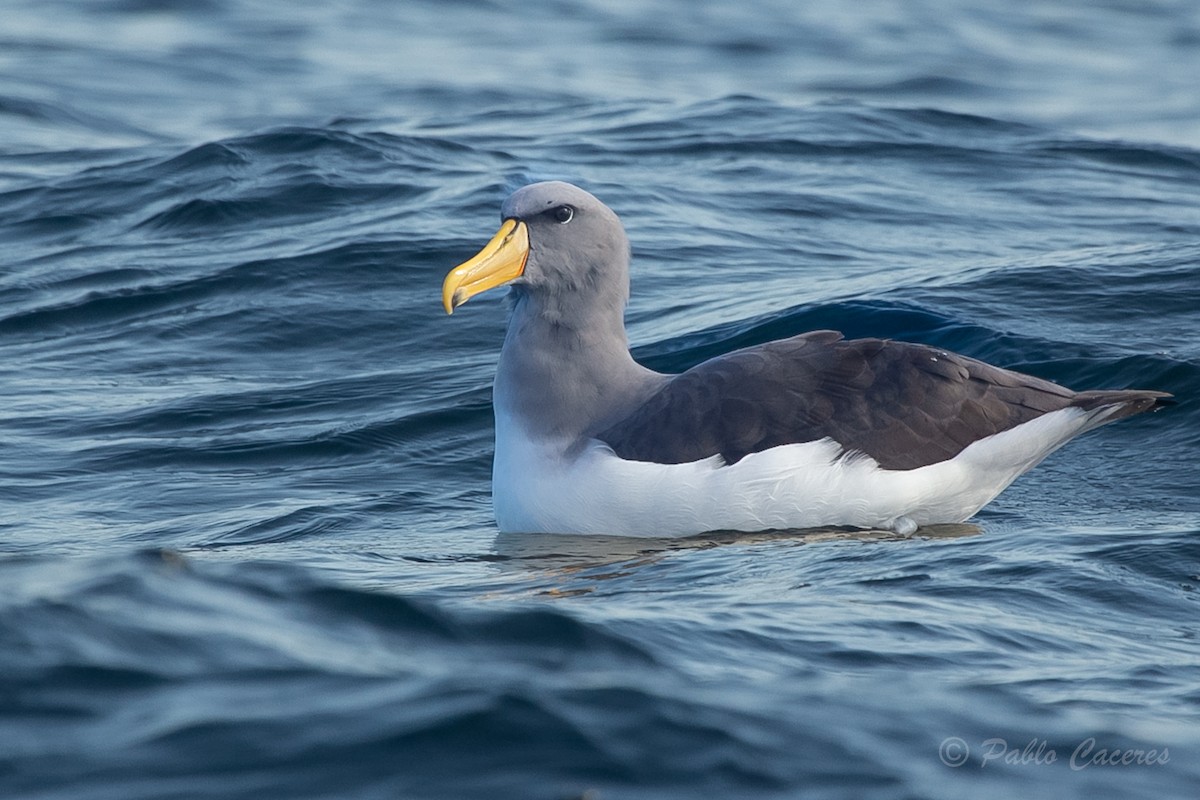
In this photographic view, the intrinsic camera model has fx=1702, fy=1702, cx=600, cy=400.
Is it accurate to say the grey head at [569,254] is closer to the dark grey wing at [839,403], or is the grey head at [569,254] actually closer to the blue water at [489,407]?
the dark grey wing at [839,403]

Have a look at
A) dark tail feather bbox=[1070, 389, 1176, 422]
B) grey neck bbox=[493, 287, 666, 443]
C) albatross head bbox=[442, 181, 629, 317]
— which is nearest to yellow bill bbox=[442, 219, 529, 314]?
albatross head bbox=[442, 181, 629, 317]

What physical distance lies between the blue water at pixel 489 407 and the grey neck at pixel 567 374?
731 millimetres

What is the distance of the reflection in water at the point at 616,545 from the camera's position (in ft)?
23.9

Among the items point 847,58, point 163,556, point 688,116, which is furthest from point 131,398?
point 847,58

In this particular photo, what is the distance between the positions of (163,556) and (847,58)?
58.6 feet

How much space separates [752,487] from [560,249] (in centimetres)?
157

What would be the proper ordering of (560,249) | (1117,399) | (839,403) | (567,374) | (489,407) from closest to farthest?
1. (839,403)
2. (1117,399)
3. (567,374)
4. (560,249)
5. (489,407)

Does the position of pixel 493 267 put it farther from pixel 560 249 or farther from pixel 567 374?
pixel 567 374

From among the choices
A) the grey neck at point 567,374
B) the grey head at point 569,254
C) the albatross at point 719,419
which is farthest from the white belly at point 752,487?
the grey head at point 569,254

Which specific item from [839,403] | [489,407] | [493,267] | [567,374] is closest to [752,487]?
[839,403]

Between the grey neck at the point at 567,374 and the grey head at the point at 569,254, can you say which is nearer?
the grey neck at the point at 567,374

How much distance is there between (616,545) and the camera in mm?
7652

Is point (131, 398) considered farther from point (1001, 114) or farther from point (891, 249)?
point (1001, 114)

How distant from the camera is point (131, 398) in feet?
34.6
